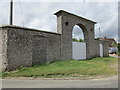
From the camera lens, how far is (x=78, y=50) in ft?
57.7

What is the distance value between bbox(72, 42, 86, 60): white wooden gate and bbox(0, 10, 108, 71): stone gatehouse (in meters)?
1.24

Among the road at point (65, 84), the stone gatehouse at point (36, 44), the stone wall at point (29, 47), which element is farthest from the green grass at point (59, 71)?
the road at point (65, 84)

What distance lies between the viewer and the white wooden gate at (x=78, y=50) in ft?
54.5

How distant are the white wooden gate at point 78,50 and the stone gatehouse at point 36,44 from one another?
124 cm

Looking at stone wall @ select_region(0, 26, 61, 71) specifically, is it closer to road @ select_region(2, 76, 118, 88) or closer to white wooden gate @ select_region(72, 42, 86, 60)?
white wooden gate @ select_region(72, 42, 86, 60)

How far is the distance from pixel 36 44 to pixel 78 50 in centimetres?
742

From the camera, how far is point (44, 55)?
12.7 meters

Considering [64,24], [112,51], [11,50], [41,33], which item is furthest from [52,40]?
[112,51]

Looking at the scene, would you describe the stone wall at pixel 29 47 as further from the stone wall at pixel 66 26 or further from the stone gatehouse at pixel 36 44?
the stone wall at pixel 66 26

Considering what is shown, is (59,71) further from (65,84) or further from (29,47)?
(29,47)

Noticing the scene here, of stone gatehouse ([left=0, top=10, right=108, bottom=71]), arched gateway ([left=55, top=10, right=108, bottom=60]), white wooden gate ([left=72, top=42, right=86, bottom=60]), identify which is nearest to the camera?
stone gatehouse ([left=0, top=10, right=108, bottom=71])

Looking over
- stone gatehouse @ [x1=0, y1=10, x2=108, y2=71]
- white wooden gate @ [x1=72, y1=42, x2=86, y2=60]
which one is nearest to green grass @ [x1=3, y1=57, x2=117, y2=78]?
stone gatehouse @ [x1=0, y1=10, x2=108, y2=71]

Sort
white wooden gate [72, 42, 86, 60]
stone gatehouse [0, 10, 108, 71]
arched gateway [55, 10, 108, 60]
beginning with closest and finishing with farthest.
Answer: stone gatehouse [0, 10, 108, 71] → arched gateway [55, 10, 108, 60] → white wooden gate [72, 42, 86, 60]

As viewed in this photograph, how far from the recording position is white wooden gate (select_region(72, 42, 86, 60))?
16609 mm
